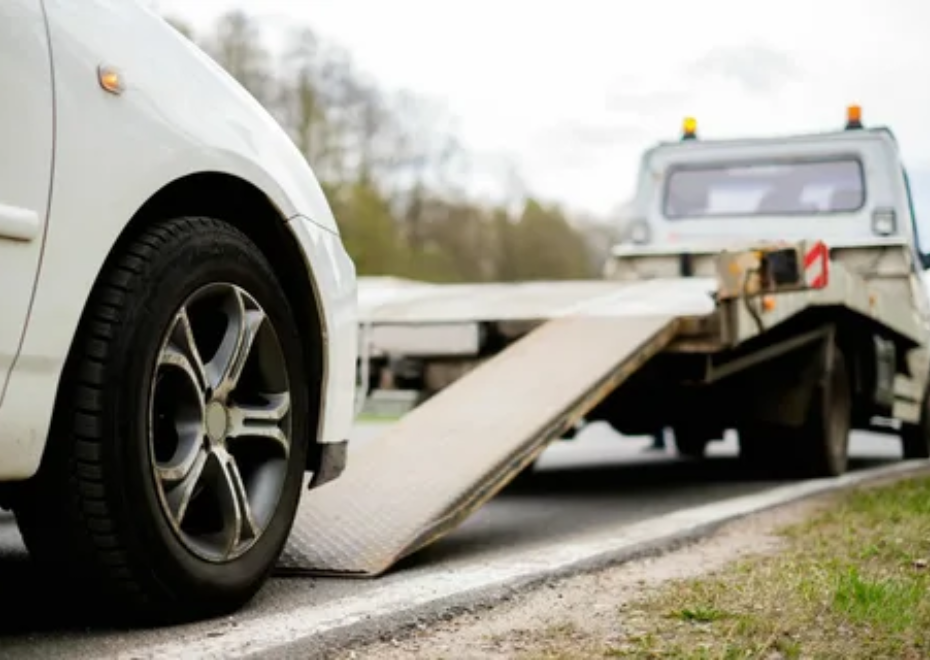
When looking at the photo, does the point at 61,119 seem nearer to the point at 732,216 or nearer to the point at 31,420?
the point at 31,420

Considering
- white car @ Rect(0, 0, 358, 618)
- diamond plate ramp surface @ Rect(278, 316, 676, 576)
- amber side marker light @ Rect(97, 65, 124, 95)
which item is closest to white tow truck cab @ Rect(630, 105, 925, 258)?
diamond plate ramp surface @ Rect(278, 316, 676, 576)

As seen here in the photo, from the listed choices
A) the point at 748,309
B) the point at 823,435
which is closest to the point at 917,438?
the point at 823,435

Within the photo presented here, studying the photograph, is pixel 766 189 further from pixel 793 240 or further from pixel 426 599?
pixel 426 599

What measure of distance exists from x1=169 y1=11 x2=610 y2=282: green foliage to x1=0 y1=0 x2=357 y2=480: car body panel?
20.6 m

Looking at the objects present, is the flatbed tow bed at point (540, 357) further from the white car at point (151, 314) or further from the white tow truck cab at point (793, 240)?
the white car at point (151, 314)

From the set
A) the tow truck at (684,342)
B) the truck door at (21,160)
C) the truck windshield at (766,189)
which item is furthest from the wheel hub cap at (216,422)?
the truck windshield at (766,189)

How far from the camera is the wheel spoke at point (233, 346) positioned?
329 centimetres

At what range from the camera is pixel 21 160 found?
2.68m

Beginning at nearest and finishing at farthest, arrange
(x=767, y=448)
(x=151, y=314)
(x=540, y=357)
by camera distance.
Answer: (x=151, y=314) < (x=540, y=357) < (x=767, y=448)

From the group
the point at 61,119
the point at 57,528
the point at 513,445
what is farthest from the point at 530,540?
the point at 61,119

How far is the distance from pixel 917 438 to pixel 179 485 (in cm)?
783

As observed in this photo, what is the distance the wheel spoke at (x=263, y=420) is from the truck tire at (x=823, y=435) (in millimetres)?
4618

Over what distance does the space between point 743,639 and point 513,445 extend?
6.14 feet

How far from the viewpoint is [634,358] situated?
5809 mm
